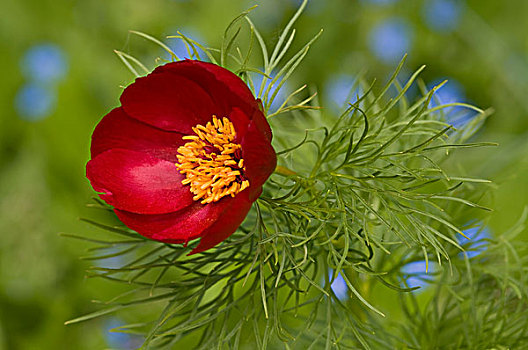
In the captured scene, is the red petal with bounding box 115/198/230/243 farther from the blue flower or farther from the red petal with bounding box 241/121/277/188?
the blue flower

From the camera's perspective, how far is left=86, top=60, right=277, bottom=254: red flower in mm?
349

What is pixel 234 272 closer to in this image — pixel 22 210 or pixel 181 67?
pixel 181 67

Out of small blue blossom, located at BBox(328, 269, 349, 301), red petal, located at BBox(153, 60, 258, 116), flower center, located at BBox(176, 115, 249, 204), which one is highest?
red petal, located at BBox(153, 60, 258, 116)

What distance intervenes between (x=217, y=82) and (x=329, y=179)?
92 mm

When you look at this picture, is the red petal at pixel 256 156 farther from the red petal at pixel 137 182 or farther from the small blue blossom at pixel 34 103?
the small blue blossom at pixel 34 103

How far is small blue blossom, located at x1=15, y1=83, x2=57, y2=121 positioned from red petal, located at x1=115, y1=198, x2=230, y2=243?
2.51 feet

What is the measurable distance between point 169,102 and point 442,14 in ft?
2.79

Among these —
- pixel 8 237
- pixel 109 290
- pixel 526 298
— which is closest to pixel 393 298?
pixel 526 298

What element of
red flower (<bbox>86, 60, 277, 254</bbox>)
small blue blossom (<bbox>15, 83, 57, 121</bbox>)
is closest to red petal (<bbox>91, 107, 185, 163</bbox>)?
red flower (<bbox>86, 60, 277, 254</bbox>)

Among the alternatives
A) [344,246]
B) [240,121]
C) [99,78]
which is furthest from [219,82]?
[99,78]

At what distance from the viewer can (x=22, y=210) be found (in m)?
0.96

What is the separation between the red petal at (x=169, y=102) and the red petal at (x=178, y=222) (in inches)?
1.9

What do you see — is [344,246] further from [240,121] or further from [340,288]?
[340,288]

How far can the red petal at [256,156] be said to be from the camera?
0.33 m
